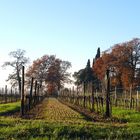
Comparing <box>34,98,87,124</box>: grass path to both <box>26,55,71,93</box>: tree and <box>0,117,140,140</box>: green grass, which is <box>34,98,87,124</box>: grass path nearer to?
<box>0,117,140,140</box>: green grass

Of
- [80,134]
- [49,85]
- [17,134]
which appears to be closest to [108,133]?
[80,134]

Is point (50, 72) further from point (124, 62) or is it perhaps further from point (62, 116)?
point (62, 116)

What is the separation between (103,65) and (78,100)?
161 feet

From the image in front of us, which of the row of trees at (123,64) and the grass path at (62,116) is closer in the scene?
the grass path at (62,116)

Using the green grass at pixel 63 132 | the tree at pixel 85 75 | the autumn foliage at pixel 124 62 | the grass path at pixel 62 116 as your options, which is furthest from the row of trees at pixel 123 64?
the green grass at pixel 63 132

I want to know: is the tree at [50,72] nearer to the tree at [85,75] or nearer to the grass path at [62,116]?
the tree at [85,75]

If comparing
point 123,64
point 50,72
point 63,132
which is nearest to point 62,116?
point 63,132

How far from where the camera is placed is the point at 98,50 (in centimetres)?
12562

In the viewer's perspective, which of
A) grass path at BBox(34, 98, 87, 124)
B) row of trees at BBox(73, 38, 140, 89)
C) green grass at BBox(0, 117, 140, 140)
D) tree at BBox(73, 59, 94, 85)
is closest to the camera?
green grass at BBox(0, 117, 140, 140)

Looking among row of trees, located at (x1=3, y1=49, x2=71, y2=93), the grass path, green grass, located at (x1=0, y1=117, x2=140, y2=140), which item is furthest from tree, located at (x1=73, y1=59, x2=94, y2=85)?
green grass, located at (x1=0, y1=117, x2=140, y2=140)

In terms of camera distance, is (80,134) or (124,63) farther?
(124,63)

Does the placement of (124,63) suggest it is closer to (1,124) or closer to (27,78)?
(27,78)

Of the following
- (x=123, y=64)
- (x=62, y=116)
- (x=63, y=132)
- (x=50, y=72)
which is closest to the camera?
(x=63, y=132)

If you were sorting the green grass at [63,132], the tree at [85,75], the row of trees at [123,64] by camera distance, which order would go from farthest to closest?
the tree at [85,75] < the row of trees at [123,64] < the green grass at [63,132]
